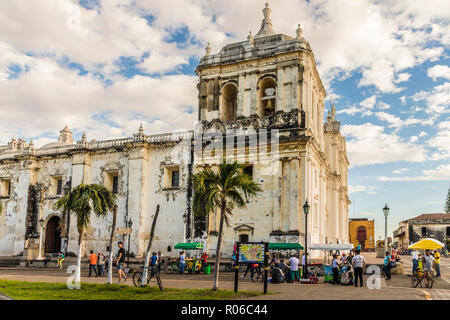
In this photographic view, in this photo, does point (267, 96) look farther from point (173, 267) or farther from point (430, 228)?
point (430, 228)

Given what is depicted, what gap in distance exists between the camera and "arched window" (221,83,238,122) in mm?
33188

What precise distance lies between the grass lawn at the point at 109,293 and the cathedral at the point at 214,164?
46.3 ft

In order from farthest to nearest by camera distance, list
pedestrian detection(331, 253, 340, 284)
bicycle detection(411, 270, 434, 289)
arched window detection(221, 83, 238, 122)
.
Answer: arched window detection(221, 83, 238, 122) < pedestrian detection(331, 253, 340, 284) < bicycle detection(411, 270, 434, 289)

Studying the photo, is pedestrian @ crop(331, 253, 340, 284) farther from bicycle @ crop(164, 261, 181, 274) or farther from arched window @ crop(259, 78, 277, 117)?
arched window @ crop(259, 78, 277, 117)

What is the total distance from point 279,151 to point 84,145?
56.8 ft

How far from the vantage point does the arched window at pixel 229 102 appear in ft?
109

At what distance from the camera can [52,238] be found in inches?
1458

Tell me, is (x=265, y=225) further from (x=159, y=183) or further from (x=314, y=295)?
(x=314, y=295)

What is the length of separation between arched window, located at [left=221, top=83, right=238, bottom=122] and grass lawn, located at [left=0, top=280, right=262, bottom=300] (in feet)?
66.6

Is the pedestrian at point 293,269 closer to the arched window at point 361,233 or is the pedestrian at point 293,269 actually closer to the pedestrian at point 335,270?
the pedestrian at point 335,270

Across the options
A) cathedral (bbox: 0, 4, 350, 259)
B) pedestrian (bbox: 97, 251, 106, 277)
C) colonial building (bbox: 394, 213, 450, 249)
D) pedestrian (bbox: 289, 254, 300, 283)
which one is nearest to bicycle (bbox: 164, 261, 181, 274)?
pedestrian (bbox: 97, 251, 106, 277)

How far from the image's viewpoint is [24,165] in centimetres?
3909

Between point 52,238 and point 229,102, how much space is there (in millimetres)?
19257
